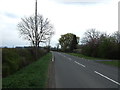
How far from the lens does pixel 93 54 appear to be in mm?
46562

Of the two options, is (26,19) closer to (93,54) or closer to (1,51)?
(93,54)

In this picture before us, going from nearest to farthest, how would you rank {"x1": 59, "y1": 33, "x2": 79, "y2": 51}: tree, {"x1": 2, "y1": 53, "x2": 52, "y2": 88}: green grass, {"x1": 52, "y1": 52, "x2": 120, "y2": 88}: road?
{"x1": 2, "y1": 53, "x2": 52, "y2": 88}: green grass
{"x1": 52, "y1": 52, "x2": 120, "y2": 88}: road
{"x1": 59, "y1": 33, "x2": 79, "y2": 51}: tree

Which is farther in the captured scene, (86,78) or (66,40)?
(66,40)

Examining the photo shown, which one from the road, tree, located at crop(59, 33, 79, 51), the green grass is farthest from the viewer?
tree, located at crop(59, 33, 79, 51)

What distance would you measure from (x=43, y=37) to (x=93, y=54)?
1987 cm

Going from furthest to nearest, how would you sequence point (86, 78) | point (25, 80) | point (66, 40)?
point (66, 40) < point (86, 78) < point (25, 80)

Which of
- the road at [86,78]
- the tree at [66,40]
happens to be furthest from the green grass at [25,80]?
the tree at [66,40]

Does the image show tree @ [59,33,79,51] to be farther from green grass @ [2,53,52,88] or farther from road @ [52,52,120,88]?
green grass @ [2,53,52,88]

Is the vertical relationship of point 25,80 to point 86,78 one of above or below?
above

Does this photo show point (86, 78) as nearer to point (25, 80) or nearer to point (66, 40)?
point (25, 80)

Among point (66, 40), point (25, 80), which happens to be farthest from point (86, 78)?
point (66, 40)

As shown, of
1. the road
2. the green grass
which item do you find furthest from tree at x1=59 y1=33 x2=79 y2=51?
the green grass

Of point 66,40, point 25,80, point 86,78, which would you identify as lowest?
point 86,78

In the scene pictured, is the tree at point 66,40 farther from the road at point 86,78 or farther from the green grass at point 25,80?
the green grass at point 25,80
